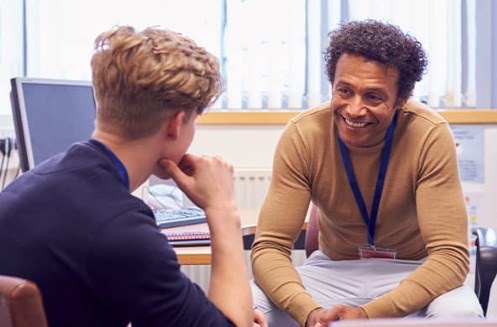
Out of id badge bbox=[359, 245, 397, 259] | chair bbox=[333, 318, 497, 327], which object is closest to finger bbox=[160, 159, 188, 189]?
chair bbox=[333, 318, 497, 327]

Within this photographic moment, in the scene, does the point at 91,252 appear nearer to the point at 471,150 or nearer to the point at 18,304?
the point at 18,304

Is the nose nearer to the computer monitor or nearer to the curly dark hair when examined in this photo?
the curly dark hair

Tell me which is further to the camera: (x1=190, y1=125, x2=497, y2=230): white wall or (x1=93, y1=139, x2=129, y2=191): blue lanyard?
(x1=190, y1=125, x2=497, y2=230): white wall

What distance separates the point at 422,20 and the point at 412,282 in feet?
5.11

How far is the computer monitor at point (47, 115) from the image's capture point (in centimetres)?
204

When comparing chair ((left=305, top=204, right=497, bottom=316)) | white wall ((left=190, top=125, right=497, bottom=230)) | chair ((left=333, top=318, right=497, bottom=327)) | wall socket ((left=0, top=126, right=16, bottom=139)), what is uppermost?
chair ((left=333, top=318, right=497, bottom=327))

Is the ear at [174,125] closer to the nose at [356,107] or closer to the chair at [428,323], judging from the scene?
the chair at [428,323]

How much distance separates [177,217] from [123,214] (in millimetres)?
1089

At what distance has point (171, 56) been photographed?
1.21 m

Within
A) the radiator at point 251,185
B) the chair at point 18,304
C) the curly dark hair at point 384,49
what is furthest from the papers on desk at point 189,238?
the radiator at point 251,185

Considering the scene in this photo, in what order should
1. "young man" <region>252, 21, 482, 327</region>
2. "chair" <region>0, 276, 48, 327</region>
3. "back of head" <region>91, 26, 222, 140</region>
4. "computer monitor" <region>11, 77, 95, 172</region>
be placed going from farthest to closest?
"computer monitor" <region>11, 77, 95, 172</region> < "young man" <region>252, 21, 482, 327</region> < "back of head" <region>91, 26, 222, 140</region> < "chair" <region>0, 276, 48, 327</region>

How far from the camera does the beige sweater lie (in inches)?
74.2

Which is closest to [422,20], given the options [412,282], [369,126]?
[369,126]

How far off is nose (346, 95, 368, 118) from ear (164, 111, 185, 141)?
777 mm
